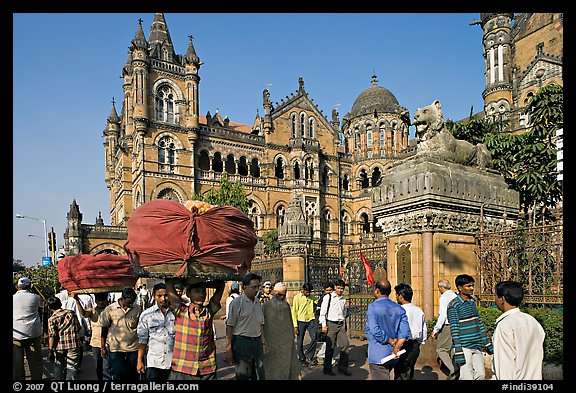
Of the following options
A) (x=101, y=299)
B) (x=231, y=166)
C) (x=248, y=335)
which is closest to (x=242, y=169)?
(x=231, y=166)

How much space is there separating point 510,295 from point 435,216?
344 centimetres

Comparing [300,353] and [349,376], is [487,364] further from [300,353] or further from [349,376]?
[300,353]

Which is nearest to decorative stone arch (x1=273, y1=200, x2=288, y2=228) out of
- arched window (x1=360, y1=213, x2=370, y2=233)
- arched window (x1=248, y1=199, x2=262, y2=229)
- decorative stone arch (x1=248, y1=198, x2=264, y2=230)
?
decorative stone arch (x1=248, y1=198, x2=264, y2=230)

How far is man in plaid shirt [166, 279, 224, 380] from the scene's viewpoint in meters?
4.91

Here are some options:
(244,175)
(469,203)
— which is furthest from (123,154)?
(469,203)

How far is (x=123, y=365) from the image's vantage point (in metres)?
6.16

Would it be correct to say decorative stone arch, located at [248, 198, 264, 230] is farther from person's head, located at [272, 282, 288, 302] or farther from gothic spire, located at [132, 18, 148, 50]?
person's head, located at [272, 282, 288, 302]

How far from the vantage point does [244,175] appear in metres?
40.4

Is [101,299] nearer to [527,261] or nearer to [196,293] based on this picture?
[196,293]

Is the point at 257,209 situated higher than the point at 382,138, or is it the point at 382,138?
the point at 382,138

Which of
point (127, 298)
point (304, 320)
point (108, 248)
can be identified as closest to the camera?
point (127, 298)

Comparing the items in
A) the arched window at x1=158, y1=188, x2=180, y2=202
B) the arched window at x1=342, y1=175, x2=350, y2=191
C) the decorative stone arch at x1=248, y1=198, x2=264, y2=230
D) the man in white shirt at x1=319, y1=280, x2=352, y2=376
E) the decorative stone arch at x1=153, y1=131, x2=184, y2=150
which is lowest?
the man in white shirt at x1=319, y1=280, x2=352, y2=376

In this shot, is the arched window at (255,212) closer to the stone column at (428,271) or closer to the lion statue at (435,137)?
the lion statue at (435,137)

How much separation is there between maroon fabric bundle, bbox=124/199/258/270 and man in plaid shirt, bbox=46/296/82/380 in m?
2.61
